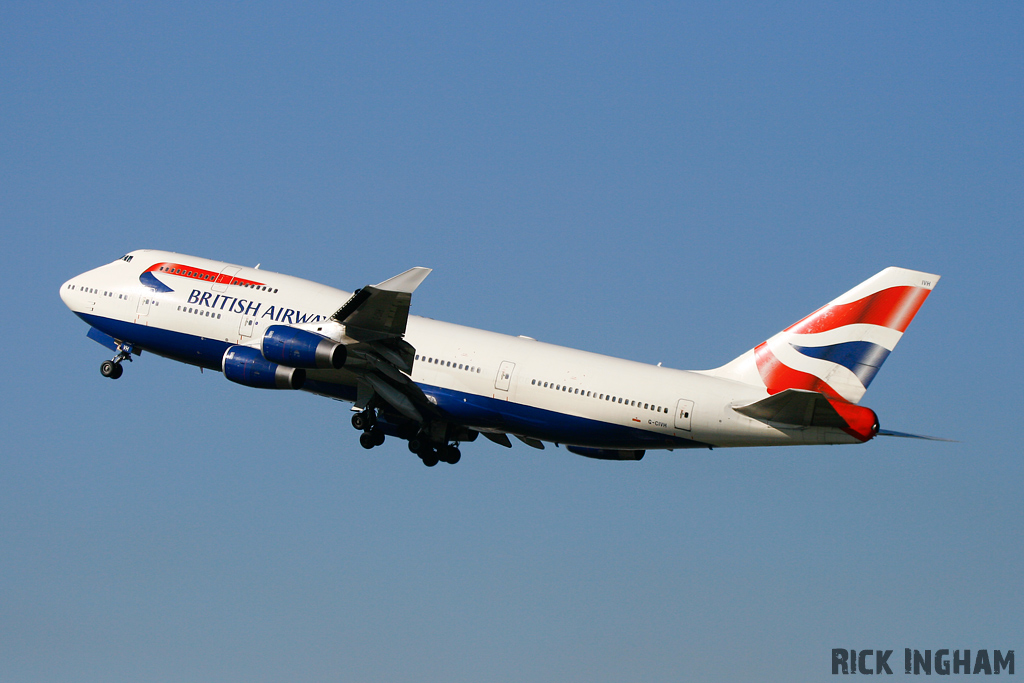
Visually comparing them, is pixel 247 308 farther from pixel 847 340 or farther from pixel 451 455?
pixel 847 340

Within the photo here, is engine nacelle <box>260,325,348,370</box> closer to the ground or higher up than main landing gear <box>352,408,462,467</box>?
higher up

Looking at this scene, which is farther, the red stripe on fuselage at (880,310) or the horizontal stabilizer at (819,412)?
the red stripe on fuselage at (880,310)

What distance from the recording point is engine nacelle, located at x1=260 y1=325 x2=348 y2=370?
40.0 metres

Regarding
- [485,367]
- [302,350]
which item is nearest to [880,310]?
[485,367]

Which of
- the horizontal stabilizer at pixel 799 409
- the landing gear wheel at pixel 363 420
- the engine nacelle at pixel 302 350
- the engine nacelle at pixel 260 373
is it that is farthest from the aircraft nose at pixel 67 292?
the horizontal stabilizer at pixel 799 409

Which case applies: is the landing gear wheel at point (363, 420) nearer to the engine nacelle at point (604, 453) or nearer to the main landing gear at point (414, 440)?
the main landing gear at point (414, 440)

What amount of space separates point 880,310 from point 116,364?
99.6 feet

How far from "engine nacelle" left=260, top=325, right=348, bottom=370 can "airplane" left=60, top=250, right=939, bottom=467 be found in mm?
49

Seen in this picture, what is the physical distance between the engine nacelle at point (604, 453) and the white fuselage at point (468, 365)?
2.95 meters

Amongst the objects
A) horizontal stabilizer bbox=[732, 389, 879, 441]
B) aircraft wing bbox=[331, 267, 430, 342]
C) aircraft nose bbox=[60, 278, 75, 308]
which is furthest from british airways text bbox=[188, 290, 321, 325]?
horizontal stabilizer bbox=[732, 389, 879, 441]

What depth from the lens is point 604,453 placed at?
4619 cm

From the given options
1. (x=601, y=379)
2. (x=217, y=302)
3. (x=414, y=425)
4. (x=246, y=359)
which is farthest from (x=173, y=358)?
(x=601, y=379)

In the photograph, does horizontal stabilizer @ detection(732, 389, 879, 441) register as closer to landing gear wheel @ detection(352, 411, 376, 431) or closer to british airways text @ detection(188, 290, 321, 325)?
landing gear wheel @ detection(352, 411, 376, 431)

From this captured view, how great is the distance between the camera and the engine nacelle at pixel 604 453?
4503 centimetres
